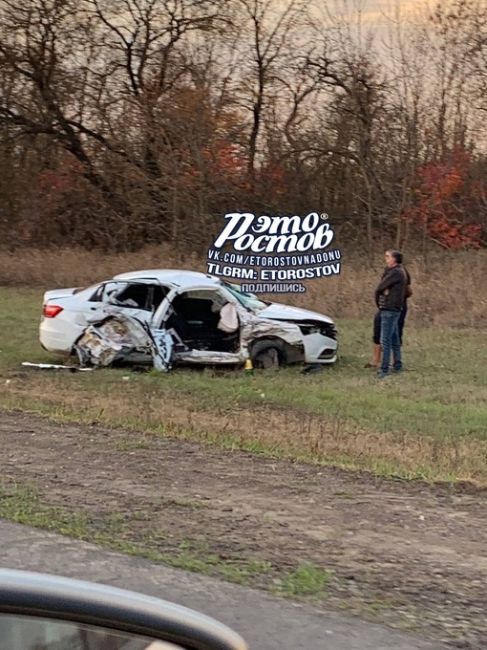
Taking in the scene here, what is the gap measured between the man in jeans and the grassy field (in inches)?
18.2

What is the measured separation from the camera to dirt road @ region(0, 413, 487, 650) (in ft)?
16.7

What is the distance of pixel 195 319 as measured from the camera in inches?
595

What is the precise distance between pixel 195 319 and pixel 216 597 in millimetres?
10256

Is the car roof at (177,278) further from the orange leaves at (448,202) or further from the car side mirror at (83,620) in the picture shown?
the orange leaves at (448,202)

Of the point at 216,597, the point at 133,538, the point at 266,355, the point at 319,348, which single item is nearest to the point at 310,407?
the point at 266,355

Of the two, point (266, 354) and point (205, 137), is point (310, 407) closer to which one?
point (266, 354)

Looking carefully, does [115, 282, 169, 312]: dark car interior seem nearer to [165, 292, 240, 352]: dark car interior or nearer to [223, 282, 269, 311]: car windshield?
[165, 292, 240, 352]: dark car interior

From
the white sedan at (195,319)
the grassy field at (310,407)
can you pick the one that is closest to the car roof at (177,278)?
the white sedan at (195,319)

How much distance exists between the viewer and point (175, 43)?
34.0 metres

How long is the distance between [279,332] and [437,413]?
391 cm

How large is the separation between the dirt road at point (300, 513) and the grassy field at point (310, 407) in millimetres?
576

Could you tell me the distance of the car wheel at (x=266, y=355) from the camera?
48.6 feet

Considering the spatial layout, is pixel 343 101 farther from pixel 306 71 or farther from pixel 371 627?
pixel 371 627

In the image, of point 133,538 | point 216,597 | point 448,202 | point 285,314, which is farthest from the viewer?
point 448,202
